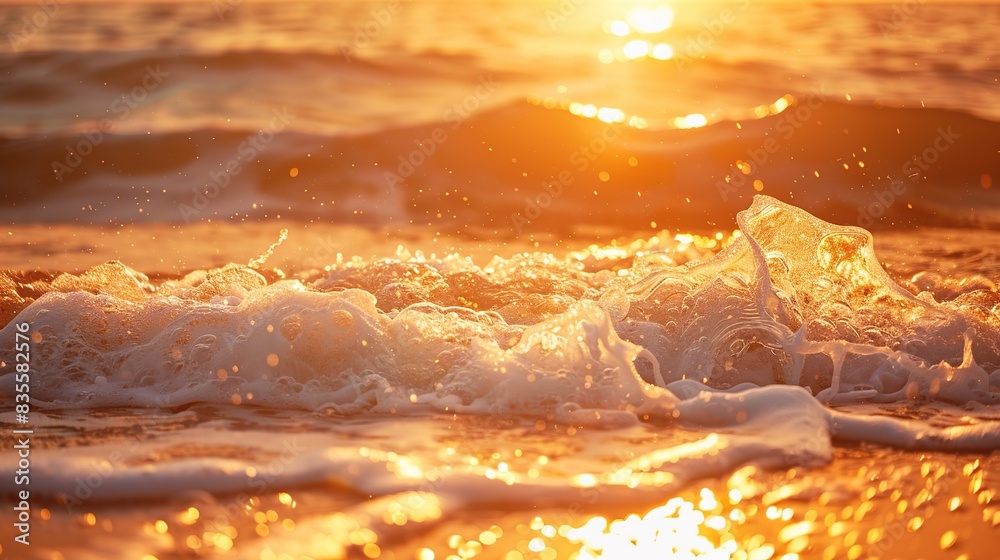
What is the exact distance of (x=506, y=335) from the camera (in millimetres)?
3719

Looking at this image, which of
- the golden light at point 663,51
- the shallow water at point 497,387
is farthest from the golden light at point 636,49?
the shallow water at point 497,387

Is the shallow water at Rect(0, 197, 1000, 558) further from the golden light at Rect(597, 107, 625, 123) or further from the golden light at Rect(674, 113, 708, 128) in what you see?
the golden light at Rect(597, 107, 625, 123)

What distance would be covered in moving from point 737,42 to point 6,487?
16337 millimetres

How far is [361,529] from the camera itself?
2.32 m

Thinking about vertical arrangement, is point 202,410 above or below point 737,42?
above

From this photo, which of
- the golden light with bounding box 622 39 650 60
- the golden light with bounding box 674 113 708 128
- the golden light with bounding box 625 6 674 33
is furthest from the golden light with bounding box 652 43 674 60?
the golden light with bounding box 674 113 708 128

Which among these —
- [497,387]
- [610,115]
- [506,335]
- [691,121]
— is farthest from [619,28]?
[497,387]

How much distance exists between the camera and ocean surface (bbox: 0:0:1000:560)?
2449 millimetres

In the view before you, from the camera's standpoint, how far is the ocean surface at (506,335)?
8.04 feet

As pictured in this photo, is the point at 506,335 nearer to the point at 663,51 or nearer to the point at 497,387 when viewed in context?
the point at 497,387

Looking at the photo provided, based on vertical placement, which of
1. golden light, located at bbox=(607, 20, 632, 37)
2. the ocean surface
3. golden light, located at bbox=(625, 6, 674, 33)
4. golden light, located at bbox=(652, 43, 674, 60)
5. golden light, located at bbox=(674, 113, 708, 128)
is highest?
the ocean surface

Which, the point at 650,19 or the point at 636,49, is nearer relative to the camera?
the point at 636,49

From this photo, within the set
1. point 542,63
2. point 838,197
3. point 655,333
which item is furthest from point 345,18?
point 655,333

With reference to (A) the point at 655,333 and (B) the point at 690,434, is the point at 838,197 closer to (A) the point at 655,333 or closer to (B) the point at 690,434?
(A) the point at 655,333
